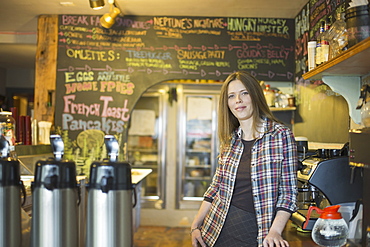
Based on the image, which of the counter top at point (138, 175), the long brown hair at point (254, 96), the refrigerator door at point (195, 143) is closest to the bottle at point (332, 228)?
the long brown hair at point (254, 96)

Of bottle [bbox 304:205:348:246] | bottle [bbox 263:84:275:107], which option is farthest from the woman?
bottle [bbox 263:84:275:107]

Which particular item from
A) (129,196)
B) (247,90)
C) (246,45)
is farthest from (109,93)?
(129,196)

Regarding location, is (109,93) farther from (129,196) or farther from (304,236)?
(129,196)

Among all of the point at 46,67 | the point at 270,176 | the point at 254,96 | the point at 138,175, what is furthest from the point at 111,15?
the point at 270,176

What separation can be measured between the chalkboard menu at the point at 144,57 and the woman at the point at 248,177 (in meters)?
2.34

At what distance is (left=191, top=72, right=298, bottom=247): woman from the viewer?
2.00 m

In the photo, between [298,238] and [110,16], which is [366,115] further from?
[110,16]

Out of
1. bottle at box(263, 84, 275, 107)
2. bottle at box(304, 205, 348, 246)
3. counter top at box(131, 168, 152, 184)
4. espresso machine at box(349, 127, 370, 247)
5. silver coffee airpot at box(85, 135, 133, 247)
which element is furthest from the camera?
bottle at box(263, 84, 275, 107)

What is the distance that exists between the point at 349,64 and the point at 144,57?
2.78m

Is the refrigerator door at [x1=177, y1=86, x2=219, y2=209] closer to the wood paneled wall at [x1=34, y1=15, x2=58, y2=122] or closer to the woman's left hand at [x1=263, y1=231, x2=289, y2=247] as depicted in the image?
the wood paneled wall at [x1=34, y1=15, x2=58, y2=122]

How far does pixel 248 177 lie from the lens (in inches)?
83.2

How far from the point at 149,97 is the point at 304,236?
449 centimetres

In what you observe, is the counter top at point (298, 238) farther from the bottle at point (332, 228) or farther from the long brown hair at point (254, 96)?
the long brown hair at point (254, 96)

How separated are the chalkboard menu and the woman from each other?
234 centimetres
